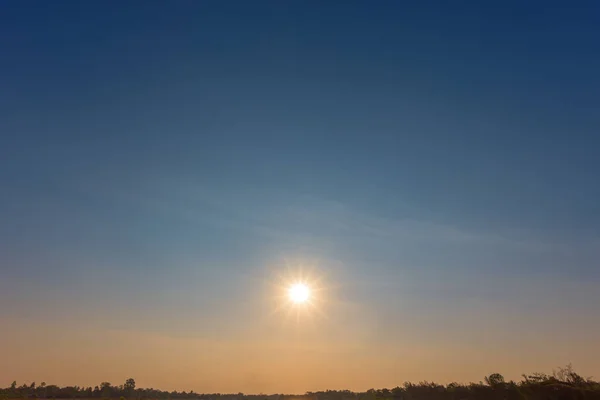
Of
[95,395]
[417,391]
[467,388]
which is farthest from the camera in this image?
[95,395]

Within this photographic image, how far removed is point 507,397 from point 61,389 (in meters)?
189

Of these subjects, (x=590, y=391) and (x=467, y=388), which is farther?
(x=467, y=388)

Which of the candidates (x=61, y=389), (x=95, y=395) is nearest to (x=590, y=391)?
(x=95, y=395)

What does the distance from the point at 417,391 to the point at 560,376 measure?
93.2ft

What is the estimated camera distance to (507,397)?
2212 inches

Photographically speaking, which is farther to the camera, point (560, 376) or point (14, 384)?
point (14, 384)

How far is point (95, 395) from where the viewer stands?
18488 centimetres

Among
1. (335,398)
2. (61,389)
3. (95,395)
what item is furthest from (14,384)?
(335,398)

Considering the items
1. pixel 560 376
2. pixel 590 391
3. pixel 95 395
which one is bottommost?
pixel 590 391

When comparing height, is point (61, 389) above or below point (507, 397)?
above

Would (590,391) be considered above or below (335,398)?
below

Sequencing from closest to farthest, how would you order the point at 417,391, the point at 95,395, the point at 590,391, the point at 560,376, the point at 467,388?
the point at 590,391, the point at 560,376, the point at 467,388, the point at 417,391, the point at 95,395

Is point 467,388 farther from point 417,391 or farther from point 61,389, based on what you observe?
point 61,389

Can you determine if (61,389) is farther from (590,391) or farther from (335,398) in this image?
(590,391)
